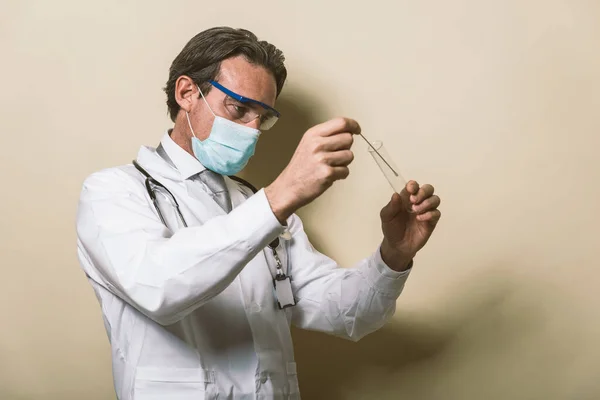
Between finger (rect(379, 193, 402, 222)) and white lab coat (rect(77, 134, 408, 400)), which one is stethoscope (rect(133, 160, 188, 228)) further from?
finger (rect(379, 193, 402, 222))

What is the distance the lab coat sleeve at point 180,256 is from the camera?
117 centimetres

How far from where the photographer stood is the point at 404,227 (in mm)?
1604

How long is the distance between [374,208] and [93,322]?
0.91 m

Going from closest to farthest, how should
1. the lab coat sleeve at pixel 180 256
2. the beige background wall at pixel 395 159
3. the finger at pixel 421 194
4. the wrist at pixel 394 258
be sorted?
the lab coat sleeve at pixel 180 256, the finger at pixel 421 194, the wrist at pixel 394 258, the beige background wall at pixel 395 159

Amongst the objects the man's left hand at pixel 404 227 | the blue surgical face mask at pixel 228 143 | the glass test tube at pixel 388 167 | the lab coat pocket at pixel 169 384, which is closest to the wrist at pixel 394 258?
the man's left hand at pixel 404 227

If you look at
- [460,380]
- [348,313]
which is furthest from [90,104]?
[460,380]

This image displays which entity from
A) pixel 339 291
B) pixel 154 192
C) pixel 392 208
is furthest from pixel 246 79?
pixel 339 291

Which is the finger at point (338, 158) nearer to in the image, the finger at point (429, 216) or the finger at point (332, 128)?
the finger at point (332, 128)

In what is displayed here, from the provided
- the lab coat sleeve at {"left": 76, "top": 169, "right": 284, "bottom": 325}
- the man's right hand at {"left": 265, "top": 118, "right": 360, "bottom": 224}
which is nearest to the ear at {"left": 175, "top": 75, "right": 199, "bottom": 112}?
the lab coat sleeve at {"left": 76, "top": 169, "right": 284, "bottom": 325}

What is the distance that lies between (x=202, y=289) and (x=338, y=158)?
0.34 m

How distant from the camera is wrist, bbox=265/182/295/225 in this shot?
1.19 meters

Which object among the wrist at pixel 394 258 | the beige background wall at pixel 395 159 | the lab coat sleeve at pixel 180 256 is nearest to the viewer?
the lab coat sleeve at pixel 180 256

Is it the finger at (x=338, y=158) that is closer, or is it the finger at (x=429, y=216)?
the finger at (x=338, y=158)

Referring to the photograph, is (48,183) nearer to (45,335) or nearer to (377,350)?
(45,335)
